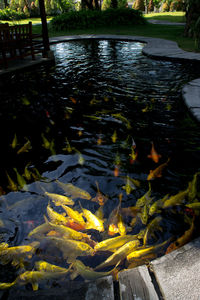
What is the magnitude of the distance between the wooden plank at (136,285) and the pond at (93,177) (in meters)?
0.25

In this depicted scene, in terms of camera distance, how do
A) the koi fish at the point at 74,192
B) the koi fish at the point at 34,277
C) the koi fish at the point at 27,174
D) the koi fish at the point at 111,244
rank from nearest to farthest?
the koi fish at the point at 34,277, the koi fish at the point at 111,244, the koi fish at the point at 74,192, the koi fish at the point at 27,174

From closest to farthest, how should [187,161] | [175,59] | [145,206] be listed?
[145,206] → [187,161] → [175,59]

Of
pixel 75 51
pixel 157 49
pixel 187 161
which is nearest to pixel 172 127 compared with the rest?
pixel 187 161

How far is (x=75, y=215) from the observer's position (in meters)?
2.15

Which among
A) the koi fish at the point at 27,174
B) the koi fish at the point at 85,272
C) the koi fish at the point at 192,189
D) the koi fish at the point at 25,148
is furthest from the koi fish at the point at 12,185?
the koi fish at the point at 192,189

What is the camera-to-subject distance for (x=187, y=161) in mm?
2957

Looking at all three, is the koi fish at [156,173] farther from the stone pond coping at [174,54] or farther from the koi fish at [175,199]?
the stone pond coping at [174,54]

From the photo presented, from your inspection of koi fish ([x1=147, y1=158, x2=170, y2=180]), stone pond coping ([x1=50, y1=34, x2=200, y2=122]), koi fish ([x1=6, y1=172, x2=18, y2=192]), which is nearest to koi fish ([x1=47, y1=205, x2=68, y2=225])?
koi fish ([x1=6, y1=172, x2=18, y2=192])

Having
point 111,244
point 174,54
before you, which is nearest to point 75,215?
point 111,244

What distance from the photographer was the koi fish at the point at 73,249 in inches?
70.2

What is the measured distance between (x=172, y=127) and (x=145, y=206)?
200 centimetres

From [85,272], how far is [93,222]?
498 millimetres

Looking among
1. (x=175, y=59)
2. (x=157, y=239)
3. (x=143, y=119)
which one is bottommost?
(x=157, y=239)

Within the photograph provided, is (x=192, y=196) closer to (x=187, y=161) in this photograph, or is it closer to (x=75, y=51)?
(x=187, y=161)
